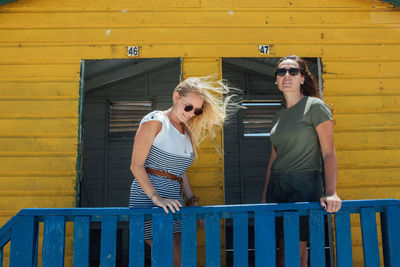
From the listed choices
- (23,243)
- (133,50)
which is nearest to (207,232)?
(23,243)

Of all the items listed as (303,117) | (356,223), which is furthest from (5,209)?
(356,223)

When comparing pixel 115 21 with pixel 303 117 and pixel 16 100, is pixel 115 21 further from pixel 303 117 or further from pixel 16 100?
pixel 303 117

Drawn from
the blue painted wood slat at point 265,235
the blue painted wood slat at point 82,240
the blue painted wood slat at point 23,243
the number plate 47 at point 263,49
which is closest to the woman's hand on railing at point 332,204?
the blue painted wood slat at point 265,235

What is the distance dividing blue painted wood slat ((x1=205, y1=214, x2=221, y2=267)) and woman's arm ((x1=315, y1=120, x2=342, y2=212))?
28.4 inches

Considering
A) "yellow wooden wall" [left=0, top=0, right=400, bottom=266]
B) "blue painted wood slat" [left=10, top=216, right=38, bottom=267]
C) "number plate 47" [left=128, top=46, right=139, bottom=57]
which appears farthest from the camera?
"number plate 47" [left=128, top=46, right=139, bottom=57]

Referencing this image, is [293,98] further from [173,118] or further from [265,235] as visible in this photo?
[265,235]

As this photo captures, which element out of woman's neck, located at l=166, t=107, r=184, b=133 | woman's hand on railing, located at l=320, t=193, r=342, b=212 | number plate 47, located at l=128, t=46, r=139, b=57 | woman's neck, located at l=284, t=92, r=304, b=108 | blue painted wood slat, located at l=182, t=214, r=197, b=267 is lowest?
blue painted wood slat, located at l=182, t=214, r=197, b=267

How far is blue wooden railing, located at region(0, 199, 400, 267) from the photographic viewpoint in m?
2.04

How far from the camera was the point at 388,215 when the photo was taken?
6.92ft

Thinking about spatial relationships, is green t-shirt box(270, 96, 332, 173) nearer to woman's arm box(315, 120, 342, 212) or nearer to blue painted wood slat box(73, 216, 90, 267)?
woman's arm box(315, 120, 342, 212)

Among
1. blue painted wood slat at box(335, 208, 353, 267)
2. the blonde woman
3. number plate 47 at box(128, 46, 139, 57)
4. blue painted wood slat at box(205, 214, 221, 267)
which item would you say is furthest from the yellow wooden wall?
blue painted wood slat at box(335, 208, 353, 267)

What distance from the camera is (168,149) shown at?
2.19 metres

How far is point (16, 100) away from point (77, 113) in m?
0.73

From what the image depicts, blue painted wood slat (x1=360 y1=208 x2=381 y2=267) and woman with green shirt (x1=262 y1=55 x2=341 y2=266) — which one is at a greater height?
woman with green shirt (x1=262 y1=55 x2=341 y2=266)
